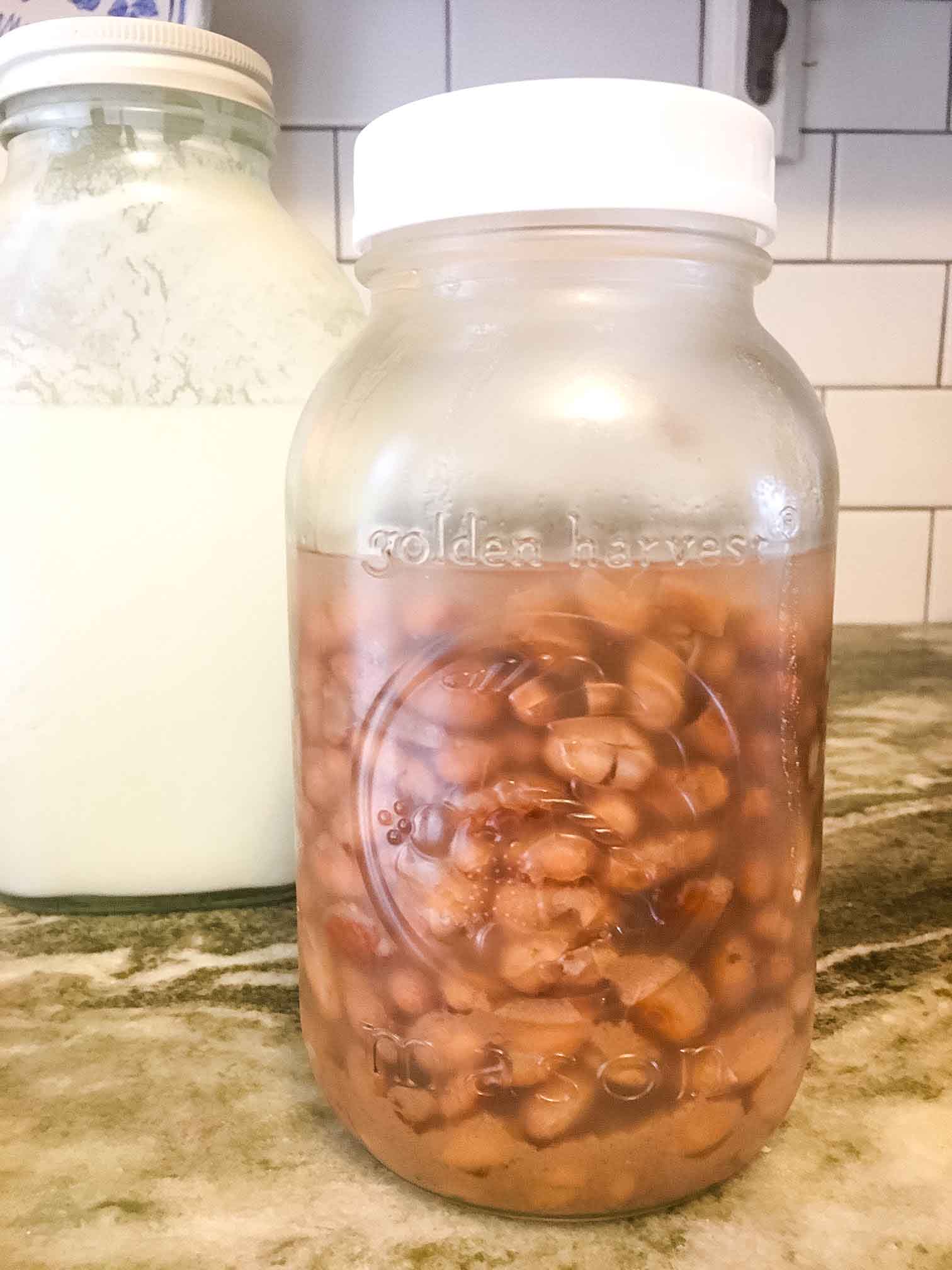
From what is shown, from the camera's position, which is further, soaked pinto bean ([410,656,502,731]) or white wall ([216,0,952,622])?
white wall ([216,0,952,622])

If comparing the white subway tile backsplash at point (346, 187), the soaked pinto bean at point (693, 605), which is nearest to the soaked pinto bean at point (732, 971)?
the soaked pinto bean at point (693, 605)

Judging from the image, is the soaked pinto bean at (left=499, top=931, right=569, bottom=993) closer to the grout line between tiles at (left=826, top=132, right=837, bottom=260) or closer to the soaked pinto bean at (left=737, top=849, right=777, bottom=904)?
the soaked pinto bean at (left=737, top=849, right=777, bottom=904)

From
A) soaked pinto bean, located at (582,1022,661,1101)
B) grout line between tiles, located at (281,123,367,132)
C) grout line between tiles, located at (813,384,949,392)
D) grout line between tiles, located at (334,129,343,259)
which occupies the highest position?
grout line between tiles, located at (281,123,367,132)

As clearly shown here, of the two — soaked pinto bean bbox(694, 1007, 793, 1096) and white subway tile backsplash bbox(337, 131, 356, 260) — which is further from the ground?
white subway tile backsplash bbox(337, 131, 356, 260)

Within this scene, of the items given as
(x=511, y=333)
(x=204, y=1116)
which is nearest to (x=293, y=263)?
(x=511, y=333)

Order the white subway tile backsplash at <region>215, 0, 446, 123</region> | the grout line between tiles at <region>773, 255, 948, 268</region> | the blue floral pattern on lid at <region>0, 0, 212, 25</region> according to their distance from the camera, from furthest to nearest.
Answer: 1. the grout line between tiles at <region>773, 255, 948, 268</region>
2. the white subway tile backsplash at <region>215, 0, 446, 123</region>
3. the blue floral pattern on lid at <region>0, 0, 212, 25</region>

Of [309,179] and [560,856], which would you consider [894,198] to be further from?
[560,856]

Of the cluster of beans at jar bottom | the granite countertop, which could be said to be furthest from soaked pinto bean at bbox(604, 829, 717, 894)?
the granite countertop
